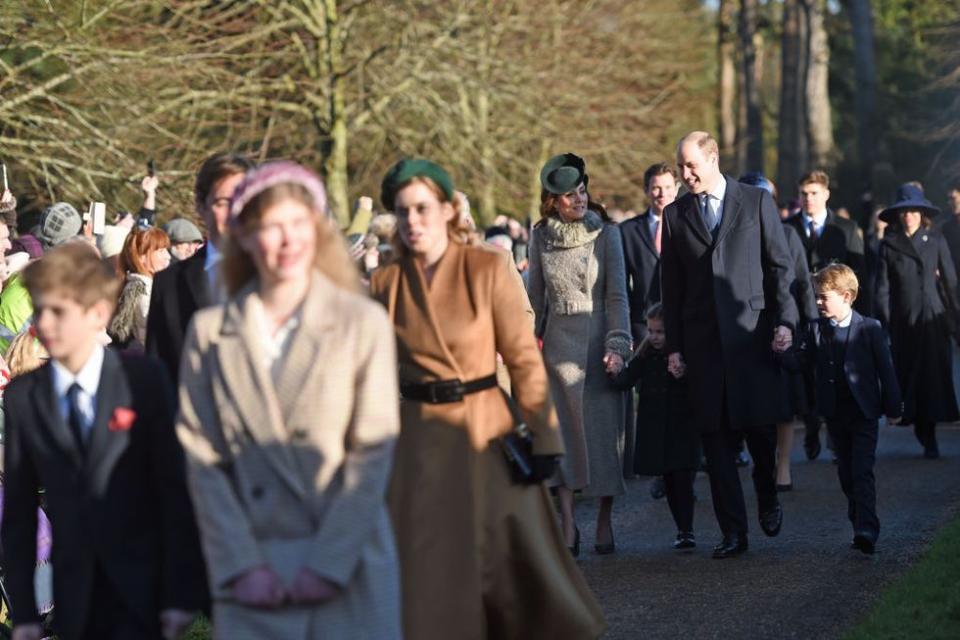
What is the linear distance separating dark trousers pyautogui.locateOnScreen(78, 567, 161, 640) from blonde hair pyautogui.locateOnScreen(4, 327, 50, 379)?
3.42 meters

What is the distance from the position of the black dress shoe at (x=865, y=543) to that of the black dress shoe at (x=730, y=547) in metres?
0.57

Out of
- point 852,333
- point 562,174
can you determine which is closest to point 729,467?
point 852,333

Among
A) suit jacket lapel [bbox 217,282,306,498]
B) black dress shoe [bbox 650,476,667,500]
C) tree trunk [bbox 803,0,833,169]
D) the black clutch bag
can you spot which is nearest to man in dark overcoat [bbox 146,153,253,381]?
the black clutch bag

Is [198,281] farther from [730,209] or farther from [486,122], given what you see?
[486,122]

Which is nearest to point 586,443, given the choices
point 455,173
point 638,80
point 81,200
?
point 81,200

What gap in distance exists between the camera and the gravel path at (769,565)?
782 cm

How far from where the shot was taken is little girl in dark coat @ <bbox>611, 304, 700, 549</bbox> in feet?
32.2

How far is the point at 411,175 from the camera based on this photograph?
5957 millimetres

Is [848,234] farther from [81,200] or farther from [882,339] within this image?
[81,200]

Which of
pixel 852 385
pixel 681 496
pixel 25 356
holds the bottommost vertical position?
pixel 681 496

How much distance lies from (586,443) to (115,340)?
2.53 metres

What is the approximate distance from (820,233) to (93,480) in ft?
33.2

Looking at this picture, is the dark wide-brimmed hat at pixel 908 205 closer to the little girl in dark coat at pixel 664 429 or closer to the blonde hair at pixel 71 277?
the little girl in dark coat at pixel 664 429

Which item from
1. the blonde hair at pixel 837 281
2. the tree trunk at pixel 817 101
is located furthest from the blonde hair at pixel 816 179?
the tree trunk at pixel 817 101
